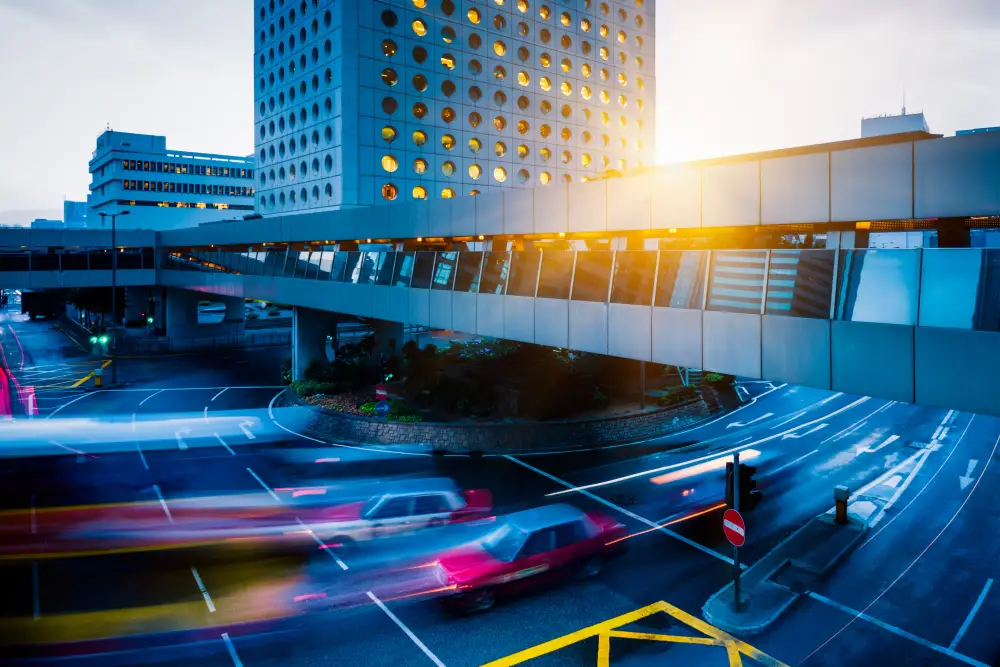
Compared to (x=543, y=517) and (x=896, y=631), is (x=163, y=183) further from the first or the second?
(x=896, y=631)

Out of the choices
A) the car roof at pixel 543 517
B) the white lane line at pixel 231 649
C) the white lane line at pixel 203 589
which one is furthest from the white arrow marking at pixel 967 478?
the white lane line at pixel 203 589

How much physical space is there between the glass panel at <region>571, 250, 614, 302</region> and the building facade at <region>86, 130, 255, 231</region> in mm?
98260

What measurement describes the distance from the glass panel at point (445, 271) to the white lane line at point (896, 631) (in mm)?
12622

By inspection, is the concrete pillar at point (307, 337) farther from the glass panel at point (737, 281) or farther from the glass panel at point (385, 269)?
the glass panel at point (737, 281)

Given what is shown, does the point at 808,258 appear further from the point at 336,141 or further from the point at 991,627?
the point at 336,141

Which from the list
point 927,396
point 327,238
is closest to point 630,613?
point 927,396

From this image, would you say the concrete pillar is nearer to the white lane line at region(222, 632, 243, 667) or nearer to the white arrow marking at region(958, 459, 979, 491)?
the white lane line at region(222, 632, 243, 667)

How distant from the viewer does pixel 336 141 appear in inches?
1564

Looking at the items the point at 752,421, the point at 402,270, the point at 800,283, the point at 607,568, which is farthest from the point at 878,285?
the point at 752,421

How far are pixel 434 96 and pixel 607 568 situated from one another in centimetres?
3693

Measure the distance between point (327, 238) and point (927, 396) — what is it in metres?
22.7

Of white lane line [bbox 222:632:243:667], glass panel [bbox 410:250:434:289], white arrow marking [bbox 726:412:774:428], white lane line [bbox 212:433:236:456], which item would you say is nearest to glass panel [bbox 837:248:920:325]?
white lane line [bbox 222:632:243:667]

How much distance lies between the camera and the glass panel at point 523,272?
1659cm

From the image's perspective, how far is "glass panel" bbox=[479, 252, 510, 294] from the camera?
17.5 m
